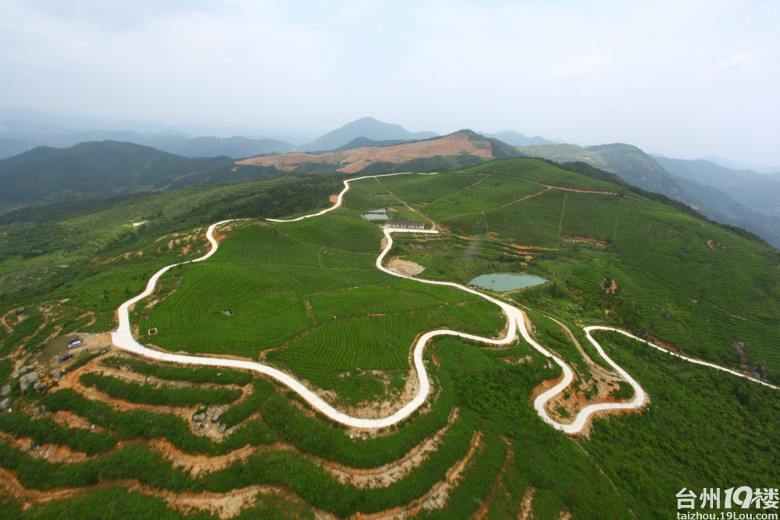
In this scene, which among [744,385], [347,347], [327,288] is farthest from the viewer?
[327,288]

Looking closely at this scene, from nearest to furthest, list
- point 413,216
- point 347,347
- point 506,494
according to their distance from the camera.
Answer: point 506,494
point 347,347
point 413,216

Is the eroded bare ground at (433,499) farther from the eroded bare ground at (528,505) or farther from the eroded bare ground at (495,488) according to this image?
the eroded bare ground at (528,505)

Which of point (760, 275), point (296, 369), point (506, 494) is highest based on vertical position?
point (760, 275)

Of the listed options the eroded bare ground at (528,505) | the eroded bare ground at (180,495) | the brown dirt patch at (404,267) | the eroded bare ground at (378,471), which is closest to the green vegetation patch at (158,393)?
the eroded bare ground at (180,495)

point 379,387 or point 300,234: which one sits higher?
point 300,234

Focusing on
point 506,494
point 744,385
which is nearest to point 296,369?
point 506,494

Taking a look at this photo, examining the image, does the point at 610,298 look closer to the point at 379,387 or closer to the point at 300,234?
the point at 379,387

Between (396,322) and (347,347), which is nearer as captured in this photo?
(347,347)

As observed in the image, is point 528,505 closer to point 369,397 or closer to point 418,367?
point 418,367
